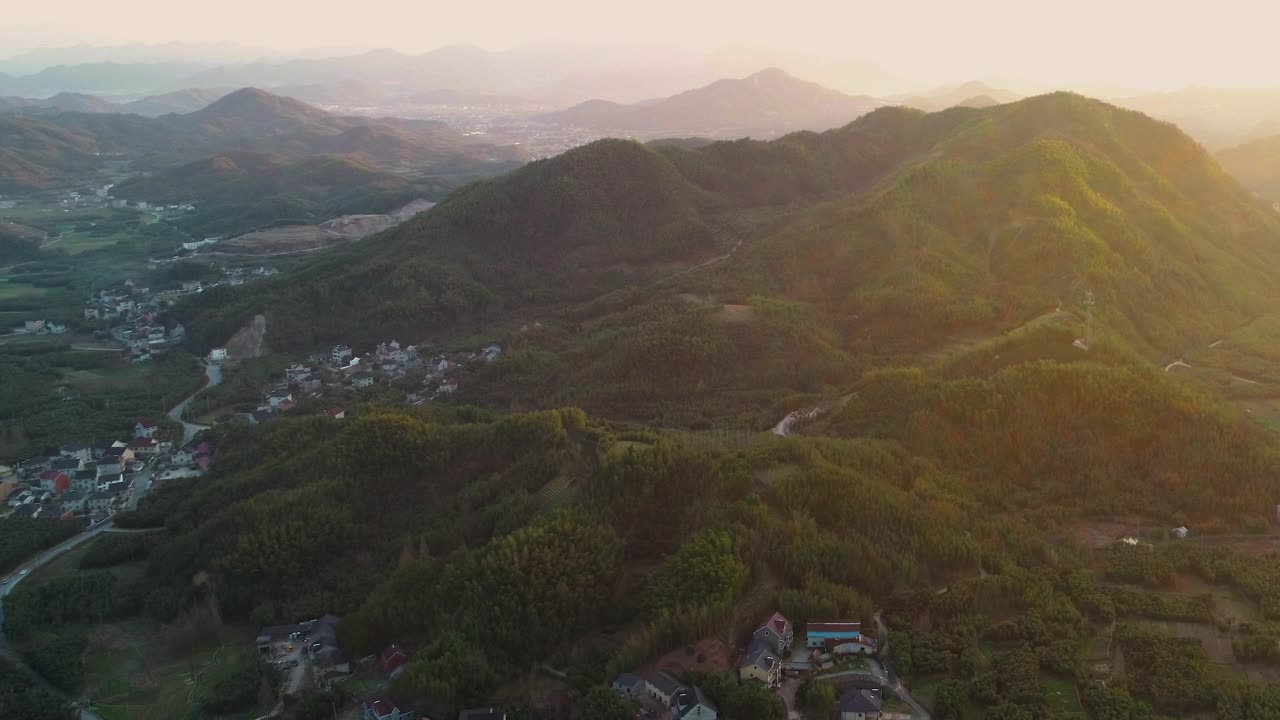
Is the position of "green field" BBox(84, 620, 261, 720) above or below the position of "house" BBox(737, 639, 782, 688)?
below

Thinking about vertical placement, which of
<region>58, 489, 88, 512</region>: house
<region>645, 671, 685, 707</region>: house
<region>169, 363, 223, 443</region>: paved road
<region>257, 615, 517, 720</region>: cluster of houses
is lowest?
<region>169, 363, 223, 443</region>: paved road

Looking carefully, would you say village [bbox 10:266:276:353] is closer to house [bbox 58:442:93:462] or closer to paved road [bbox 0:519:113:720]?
house [bbox 58:442:93:462]

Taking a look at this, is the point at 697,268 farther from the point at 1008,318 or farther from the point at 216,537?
the point at 216,537

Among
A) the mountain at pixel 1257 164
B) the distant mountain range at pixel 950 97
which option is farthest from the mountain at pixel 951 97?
the mountain at pixel 1257 164

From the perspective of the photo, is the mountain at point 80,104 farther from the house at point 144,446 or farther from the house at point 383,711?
the house at point 383,711

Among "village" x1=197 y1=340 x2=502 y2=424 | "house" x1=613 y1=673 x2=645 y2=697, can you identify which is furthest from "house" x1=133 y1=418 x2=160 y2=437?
"house" x1=613 y1=673 x2=645 y2=697

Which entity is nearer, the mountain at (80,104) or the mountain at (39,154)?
the mountain at (39,154)

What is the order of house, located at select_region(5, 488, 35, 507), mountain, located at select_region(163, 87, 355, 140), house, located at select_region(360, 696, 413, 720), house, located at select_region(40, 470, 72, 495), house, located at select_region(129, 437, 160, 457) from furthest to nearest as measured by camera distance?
mountain, located at select_region(163, 87, 355, 140), house, located at select_region(129, 437, 160, 457), house, located at select_region(40, 470, 72, 495), house, located at select_region(5, 488, 35, 507), house, located at select_region(360, 696, 413, 720)

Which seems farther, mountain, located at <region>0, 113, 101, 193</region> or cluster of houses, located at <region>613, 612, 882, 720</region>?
mountain, located at <region>0, 113, 101, 193</region>
